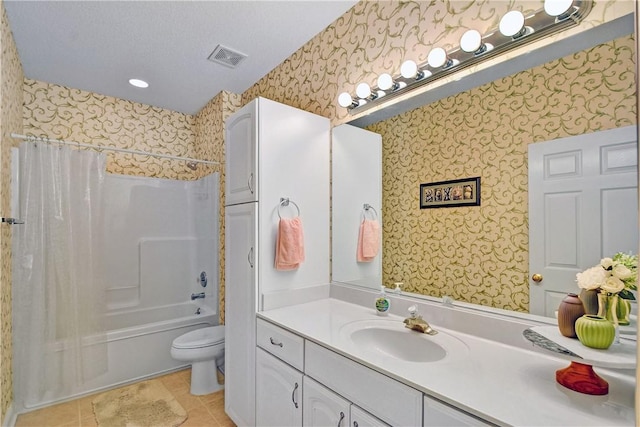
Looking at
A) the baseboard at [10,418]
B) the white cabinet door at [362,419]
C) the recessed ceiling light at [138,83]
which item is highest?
the recessed ceiling light at [138,83]

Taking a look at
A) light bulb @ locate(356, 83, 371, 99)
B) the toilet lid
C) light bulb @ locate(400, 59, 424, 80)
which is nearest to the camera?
light bulb @ locate(400, 59, 424, 80)

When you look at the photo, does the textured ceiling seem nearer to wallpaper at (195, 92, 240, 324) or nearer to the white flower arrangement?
wallpaper at (195, 92, 240, 324)

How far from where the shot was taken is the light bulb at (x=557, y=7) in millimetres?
1017

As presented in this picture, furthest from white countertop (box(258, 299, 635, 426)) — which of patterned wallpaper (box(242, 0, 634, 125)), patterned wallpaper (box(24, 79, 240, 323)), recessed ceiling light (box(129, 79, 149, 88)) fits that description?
recessed ceiling light (box(129, 79, 149, 88))

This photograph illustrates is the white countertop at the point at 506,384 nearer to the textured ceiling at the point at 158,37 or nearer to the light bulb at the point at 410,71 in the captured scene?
Result: the light bulb at the point at 410,71

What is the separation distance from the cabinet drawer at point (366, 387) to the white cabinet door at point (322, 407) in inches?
1.2

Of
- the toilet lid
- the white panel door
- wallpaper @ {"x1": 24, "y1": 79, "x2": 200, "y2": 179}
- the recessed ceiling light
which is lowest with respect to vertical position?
the toilet lid

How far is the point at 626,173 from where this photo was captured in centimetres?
94

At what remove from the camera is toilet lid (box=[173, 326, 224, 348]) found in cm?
231

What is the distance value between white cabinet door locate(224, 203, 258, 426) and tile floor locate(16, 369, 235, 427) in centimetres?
17

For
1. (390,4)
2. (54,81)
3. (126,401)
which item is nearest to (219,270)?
(126,401)

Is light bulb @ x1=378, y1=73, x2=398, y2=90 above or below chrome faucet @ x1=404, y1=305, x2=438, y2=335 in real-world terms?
above

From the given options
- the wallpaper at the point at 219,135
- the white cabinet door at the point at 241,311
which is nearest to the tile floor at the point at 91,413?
the white cabinet door at the point at 241,311

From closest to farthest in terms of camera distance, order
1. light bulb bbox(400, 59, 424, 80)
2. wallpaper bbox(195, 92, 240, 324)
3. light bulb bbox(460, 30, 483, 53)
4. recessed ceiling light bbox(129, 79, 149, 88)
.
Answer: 1. light bulb bbox(460, 30, 483, 53)
2. light bulb bbox(400, 59, 424, 80)
3. recessed ceiling light bbox(129, 79, 149, 88)
4. wallpaper bbox(195, 92, 240, 324)
